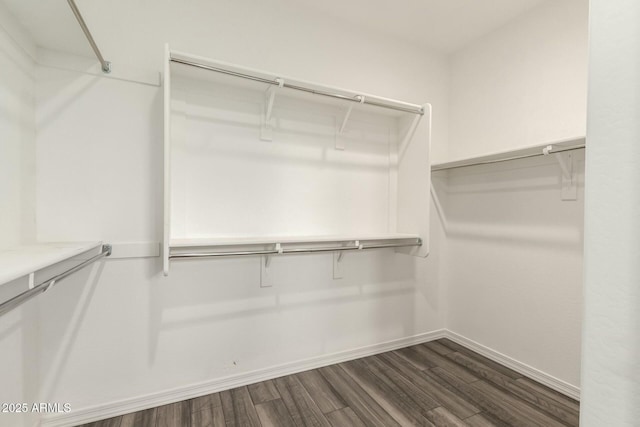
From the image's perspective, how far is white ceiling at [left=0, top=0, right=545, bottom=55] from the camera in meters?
1.44

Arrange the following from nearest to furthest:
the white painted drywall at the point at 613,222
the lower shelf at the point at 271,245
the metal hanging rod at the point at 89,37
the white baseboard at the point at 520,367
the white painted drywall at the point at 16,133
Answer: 1. the white painted drywall at the point at 613,222
2. the metal hanging rod at the point at 89,37
3. the white painted drywall at the point at 16,133
4. the lower shelf at the point at 271,245
5. the white baseboard at the point at 520,367

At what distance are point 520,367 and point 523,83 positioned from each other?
6.67 feet

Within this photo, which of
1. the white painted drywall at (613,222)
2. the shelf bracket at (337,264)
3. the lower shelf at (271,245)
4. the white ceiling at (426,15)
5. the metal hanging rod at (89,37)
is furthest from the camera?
the shelf bracket at (337,264)

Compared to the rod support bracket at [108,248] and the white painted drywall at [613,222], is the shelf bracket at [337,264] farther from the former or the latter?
the white painted drywall at [613,222]

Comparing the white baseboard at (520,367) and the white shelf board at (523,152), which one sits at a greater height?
the white shelf board at (523,152)

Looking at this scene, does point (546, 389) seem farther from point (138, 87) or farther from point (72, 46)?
point (72, 46)

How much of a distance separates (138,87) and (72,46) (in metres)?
0.30

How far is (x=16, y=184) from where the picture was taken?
1.28 metres

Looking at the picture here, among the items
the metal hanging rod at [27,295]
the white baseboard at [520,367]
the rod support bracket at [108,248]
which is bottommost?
the white baseboard at [520,367]

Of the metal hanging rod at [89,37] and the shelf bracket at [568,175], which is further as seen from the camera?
the shelf bracket at [568,175]

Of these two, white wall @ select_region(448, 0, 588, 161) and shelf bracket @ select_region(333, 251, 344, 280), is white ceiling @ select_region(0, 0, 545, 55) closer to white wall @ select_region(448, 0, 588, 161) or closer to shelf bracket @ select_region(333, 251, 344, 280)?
white wall @ select_region(448, 0, 588, 161)

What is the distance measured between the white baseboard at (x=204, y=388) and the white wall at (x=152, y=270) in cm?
3

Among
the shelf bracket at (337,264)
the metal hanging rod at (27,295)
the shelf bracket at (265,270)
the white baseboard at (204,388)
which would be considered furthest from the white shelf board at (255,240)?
the white baseboard at (204,388)

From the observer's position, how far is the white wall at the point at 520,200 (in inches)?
71.4
